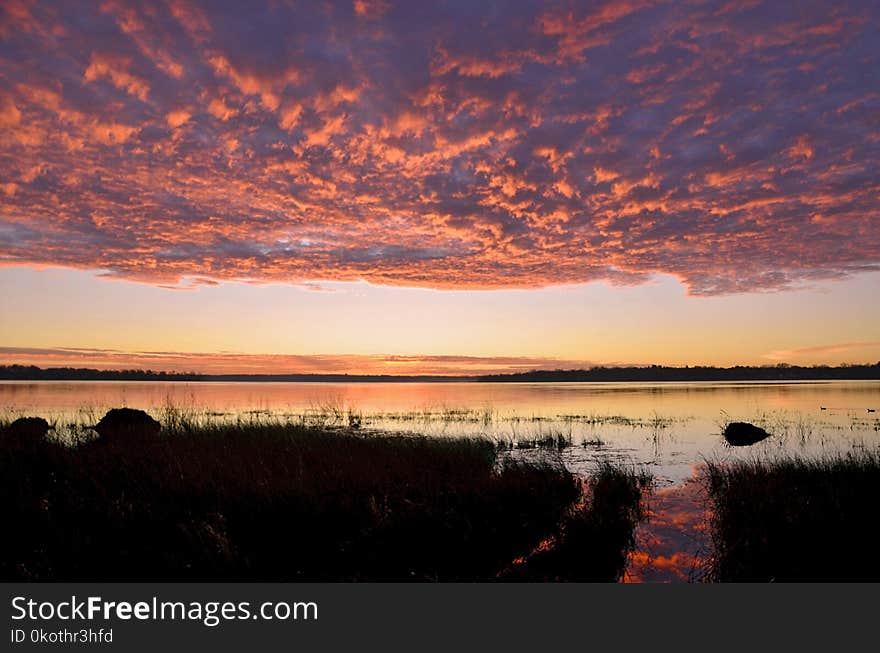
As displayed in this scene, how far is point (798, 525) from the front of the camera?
9.91 meters

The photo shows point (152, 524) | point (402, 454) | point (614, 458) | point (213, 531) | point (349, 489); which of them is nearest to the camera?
point (213, 531)

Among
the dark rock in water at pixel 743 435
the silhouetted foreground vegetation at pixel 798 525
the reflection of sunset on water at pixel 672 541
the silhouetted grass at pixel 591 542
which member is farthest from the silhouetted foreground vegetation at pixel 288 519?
the dark rock in water at pixel 743 435

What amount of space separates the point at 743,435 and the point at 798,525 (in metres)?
21.2

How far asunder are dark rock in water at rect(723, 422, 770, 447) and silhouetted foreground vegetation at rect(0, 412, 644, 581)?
16.5m

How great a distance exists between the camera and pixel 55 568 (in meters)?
7.52

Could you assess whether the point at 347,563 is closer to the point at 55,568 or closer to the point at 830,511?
the point at 55,568

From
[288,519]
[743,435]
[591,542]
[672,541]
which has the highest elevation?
[288,519]

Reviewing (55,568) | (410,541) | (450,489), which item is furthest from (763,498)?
(55,568)

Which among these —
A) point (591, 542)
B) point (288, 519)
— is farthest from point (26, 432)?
point (591, 542)

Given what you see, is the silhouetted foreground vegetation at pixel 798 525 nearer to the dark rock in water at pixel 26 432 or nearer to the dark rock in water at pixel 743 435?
the dark rock in water at pixel 743 435

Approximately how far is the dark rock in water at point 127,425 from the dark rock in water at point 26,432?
202cm

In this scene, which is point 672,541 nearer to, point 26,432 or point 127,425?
point 127,425

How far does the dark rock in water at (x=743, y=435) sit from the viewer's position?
1102 inches
